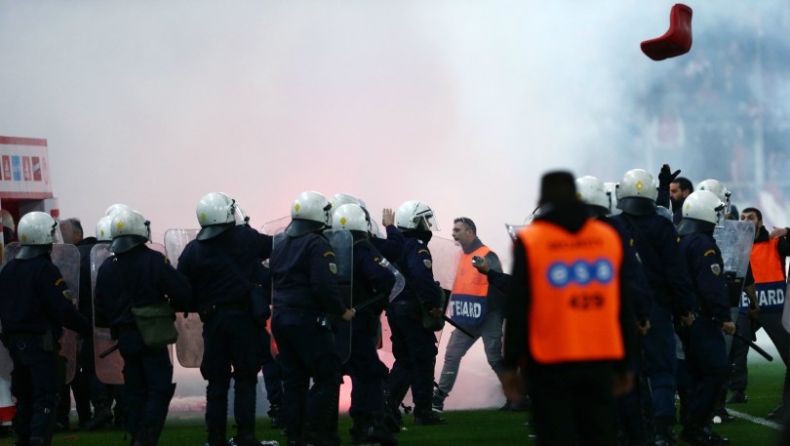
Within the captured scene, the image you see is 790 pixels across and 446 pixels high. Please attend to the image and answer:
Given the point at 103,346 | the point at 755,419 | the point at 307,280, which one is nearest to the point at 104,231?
the point at 103,346

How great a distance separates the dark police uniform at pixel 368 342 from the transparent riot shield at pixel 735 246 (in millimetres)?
2496

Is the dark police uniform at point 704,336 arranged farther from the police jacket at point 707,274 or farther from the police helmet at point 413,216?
the police helmet at point 413,216

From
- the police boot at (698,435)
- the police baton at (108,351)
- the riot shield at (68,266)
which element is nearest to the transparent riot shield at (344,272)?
the police baton at (108,351)

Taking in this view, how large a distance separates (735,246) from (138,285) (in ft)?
14.1

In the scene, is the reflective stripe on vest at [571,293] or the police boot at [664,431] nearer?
the reflective stripe on vest at [571,293]

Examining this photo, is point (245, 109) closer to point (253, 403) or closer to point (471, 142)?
point (471, 142)

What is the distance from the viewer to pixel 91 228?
1503cm

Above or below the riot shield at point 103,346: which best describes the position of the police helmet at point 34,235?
above

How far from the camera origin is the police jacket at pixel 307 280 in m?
8.23

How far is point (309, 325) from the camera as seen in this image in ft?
27.3

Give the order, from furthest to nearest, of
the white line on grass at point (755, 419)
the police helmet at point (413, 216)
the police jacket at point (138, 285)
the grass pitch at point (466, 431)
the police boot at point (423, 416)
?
the police boot at point (423, 416), the police helmet at point (413, 216), the white line on grass at point (755, 419), the grass pitch at point (466, 431), the police jacket at point (138, 285)

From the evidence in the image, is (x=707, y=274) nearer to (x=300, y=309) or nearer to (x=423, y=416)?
(x=300, y=309)

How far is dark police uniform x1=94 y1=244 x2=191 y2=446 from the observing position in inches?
332

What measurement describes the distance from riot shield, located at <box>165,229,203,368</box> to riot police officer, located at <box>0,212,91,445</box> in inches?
43.2
